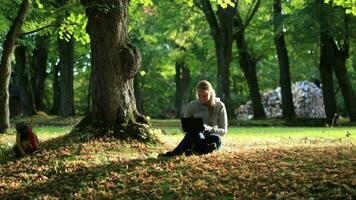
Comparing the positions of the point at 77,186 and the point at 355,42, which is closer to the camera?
the point at 77,186

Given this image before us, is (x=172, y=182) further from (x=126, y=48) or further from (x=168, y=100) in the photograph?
(x=168, y=100)

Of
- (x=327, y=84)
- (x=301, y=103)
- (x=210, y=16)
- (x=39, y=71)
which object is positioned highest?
(x=210, y=16)

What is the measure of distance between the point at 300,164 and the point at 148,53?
32852 mm

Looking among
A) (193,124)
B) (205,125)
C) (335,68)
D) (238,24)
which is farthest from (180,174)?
(238,24)

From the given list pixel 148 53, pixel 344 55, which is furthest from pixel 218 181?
pixel 148 53

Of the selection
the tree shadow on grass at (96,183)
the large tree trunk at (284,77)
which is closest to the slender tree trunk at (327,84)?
the large tree trunk at (284,77)

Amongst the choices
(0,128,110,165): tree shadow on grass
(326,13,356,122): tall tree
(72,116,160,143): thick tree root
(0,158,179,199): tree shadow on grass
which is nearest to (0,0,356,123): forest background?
(326,13,356,122): tall tree

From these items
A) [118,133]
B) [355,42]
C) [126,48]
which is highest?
[355,42]

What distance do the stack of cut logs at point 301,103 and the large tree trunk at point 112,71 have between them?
2833 cm

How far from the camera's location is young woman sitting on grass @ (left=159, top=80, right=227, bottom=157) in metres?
10.2

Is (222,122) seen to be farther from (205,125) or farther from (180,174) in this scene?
(180,174)

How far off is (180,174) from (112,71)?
371cm

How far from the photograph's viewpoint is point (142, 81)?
161 ft

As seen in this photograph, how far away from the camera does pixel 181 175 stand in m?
8.75
